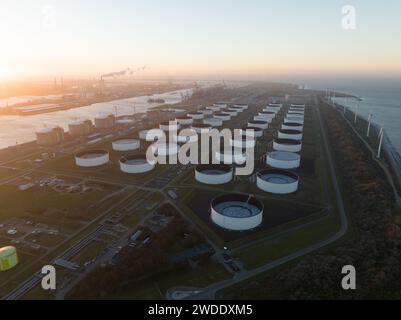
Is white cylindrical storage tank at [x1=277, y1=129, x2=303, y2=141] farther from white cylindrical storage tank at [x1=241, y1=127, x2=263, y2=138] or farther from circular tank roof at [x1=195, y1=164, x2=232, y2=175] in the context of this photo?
circular tank roof at [x1=195, y1=164, x2=232, y2=175]

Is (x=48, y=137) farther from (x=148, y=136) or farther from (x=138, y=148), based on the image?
(x=148, y=136)

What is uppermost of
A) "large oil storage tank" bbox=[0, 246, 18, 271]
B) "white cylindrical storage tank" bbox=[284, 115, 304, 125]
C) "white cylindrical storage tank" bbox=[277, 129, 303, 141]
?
"white cylindrical storage tank" bbox=[284, 115, 304, 125]

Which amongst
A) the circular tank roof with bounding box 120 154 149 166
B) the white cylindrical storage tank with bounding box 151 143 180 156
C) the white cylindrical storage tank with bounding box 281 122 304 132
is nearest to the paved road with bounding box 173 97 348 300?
the white cylindrical storage tank with bounding box 151 143 180 156

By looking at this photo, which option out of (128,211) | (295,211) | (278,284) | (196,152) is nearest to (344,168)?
(295,211)

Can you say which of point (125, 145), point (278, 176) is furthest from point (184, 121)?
point (278, 176)

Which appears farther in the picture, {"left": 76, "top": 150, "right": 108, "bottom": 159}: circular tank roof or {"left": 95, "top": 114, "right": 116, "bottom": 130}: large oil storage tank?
{"left": 95, "top": 114, "right": 116, "bottom": 130}: large oil storage tank

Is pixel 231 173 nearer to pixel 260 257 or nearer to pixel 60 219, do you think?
pixel 260 257
